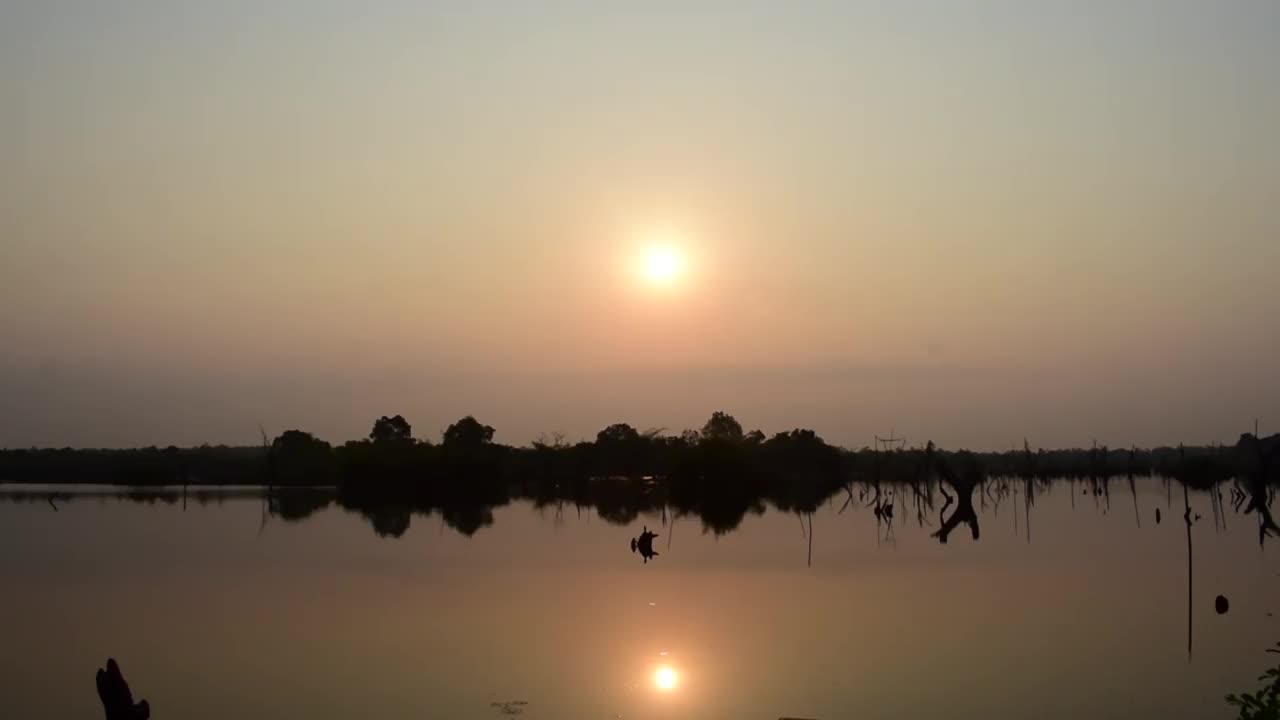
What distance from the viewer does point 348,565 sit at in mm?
30047

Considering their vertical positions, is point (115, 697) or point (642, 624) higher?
point (115, 697)

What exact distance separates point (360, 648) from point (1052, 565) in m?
17.6

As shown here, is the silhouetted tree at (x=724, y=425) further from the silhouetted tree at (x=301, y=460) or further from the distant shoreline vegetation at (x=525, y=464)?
the silhouetted tree at (x=301, y=460)

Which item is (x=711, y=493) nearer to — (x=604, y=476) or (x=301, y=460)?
(x=604, y=476)

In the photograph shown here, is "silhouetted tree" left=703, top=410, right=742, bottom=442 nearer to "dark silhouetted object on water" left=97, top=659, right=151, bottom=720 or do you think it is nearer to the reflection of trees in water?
the reflection of trees in water

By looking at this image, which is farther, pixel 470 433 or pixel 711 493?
pixel 470 433

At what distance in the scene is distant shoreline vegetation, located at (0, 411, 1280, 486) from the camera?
67562mm

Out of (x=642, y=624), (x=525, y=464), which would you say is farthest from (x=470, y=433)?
(x=642, y=624)

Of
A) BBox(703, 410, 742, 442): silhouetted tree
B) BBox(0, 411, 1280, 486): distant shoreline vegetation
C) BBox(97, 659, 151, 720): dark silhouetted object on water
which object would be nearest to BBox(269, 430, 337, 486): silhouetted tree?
BBox(0, 411, 1280, 486): distant shoreline vegetation

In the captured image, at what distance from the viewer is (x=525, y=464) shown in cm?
8681

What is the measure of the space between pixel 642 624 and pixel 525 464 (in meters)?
66.9

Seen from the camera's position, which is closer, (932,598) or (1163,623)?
(1163,623)

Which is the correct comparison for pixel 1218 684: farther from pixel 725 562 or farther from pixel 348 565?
pixel 348 565

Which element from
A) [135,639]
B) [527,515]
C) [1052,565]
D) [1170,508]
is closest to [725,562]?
[1052,565]
